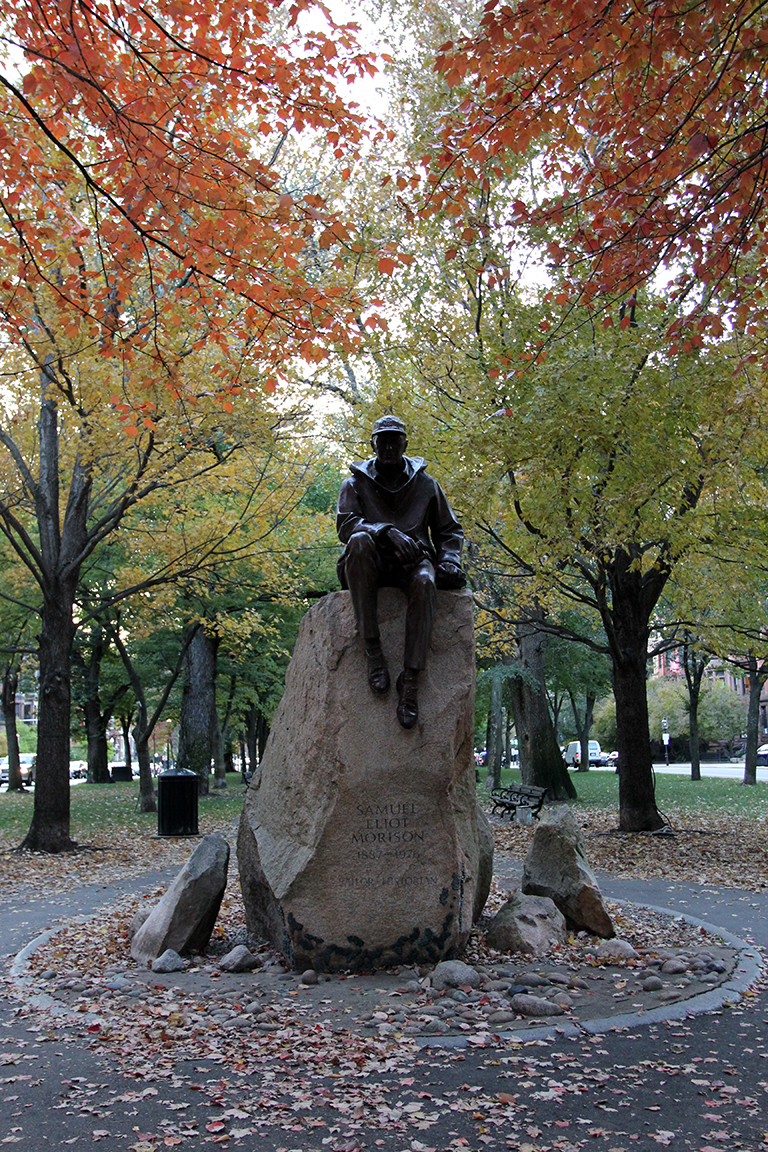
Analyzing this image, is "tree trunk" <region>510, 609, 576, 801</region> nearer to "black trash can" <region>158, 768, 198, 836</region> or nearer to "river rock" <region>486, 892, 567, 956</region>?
"black trash can" <region>158, 768, 198, 836</region>

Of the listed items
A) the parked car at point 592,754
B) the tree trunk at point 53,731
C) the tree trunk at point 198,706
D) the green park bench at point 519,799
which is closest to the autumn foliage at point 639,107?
the tree trunk at point 53,731

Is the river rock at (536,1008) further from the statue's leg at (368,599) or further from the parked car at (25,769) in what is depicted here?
the parked car at (25,769)

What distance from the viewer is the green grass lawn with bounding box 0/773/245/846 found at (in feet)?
58.1

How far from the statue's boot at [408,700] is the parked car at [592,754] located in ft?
188

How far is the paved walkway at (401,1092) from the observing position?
3.86 m

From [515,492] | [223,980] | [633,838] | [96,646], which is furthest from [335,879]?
[96,646]

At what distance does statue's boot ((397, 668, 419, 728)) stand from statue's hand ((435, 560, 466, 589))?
2.80ft

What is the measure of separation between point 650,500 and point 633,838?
6.01m

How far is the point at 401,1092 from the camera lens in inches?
169

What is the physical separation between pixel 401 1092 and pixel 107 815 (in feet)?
62.7

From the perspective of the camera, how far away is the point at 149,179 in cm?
632

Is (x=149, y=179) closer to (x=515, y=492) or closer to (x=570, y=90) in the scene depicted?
(x=570, y=90)

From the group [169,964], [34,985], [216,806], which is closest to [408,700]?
[169,964]

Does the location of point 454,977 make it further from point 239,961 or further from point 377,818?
point 239,961
